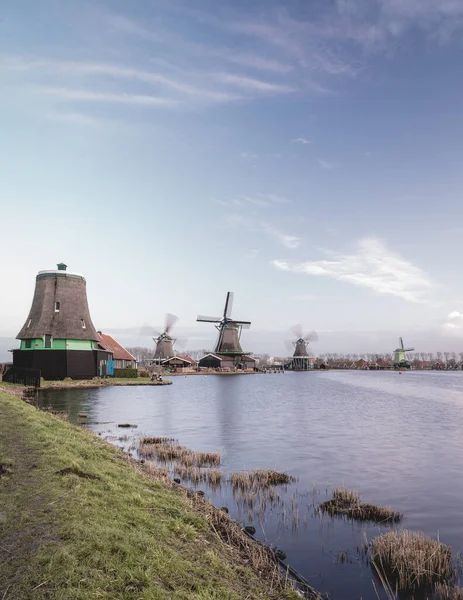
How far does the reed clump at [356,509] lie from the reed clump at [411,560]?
2156mm

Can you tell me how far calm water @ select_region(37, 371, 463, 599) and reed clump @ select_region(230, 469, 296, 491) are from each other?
0.54m

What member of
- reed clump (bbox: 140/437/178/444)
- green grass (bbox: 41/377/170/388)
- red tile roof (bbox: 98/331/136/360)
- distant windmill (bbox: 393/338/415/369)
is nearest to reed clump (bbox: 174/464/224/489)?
reed clump (bbox: 140/437/178/444)

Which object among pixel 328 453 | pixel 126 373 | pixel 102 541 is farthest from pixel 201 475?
pixel 126 373

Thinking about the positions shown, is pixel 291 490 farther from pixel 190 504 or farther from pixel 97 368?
pixel 97 368

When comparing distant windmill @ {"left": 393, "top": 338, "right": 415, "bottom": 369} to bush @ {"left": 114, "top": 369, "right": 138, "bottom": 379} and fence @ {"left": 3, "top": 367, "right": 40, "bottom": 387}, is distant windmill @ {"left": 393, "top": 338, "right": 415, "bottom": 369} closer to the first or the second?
bush @ {"left": 114, "top": 369, "right": 138, "bottom": 379}

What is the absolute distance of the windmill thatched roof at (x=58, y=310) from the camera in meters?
50.9

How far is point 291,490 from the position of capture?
43.1 ft

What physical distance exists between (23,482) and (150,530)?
3102 millimetres

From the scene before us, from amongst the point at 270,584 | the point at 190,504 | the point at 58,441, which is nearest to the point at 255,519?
the point at 190,504

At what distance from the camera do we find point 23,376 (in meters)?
43.2

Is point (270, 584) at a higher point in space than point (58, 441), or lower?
lower

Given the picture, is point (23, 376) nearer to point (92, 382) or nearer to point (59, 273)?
point (92, 382)

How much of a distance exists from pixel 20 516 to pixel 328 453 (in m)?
13.9

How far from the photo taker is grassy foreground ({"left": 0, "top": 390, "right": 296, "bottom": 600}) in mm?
5320
